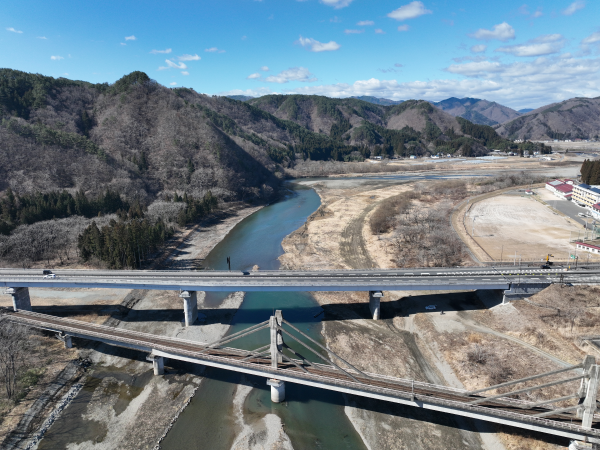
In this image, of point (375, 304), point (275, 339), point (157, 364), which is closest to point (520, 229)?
point (375, 304)

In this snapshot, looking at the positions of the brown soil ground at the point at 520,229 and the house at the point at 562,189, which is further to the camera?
the house at the point at 562,189

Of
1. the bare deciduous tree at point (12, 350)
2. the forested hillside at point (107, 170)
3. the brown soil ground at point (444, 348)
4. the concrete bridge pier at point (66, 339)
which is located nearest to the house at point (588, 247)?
the brown soil ground at point (444, 348)

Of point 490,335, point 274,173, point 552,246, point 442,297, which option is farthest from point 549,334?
point 274,173

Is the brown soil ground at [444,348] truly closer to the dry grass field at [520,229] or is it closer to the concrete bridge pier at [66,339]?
the dry grass field at [520,229]

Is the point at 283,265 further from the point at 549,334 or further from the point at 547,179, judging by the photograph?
the point at 547,179

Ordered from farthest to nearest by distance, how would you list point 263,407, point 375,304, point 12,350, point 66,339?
1. point 375,304
2. point 66,339
3. point 12,350
4. point 263,407

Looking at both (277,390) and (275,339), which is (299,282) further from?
(277,390)

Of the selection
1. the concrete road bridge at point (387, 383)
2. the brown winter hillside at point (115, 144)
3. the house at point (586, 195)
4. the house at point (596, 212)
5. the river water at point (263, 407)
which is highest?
the brown winter hillside at point (115, 144)

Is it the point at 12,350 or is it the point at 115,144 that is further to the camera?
the point at 115,144
